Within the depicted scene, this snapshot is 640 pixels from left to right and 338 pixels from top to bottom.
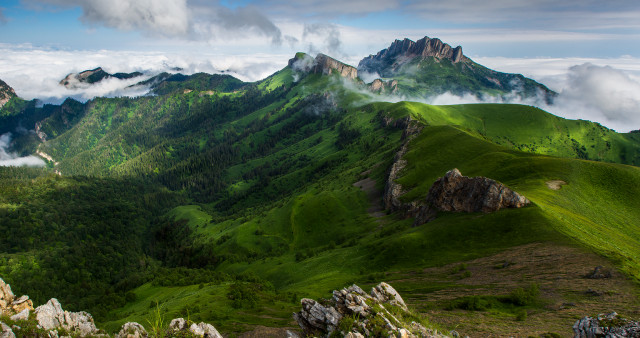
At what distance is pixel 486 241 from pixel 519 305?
21102 mm

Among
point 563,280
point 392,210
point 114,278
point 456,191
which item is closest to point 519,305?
point 563,280

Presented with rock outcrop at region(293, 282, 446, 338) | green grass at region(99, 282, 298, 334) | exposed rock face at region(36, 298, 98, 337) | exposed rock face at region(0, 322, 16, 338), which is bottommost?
green grass at region(99, 282, 298, 334)

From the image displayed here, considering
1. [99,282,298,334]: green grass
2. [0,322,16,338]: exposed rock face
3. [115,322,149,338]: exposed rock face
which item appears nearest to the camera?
[0,322,16,338]: exposed rock face

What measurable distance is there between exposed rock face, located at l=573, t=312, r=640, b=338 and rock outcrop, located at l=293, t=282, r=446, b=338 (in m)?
11.3

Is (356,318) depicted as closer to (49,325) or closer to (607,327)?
(607,327)

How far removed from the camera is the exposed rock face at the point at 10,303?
26031 mm

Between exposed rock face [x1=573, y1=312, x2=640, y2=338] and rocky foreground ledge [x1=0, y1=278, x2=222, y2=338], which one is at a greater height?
exposed rock face [x1=573, y1=312, x2=640, y2=338]

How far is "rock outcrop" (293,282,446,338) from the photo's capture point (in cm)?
2308

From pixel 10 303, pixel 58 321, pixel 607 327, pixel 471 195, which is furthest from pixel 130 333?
pixel 471 195

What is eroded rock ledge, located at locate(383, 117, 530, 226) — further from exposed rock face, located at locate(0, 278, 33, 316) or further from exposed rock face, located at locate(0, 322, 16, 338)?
exposed rock face, located at locate(0, 278, 33, 316)

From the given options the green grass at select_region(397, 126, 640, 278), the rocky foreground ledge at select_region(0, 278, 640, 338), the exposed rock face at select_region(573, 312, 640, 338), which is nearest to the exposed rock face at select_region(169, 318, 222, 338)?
the rocky foreground ledge at select_region(0, 278, 640, 338)

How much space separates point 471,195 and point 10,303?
7814cm

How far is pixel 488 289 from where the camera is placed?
143 ft

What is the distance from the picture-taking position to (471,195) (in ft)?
232
